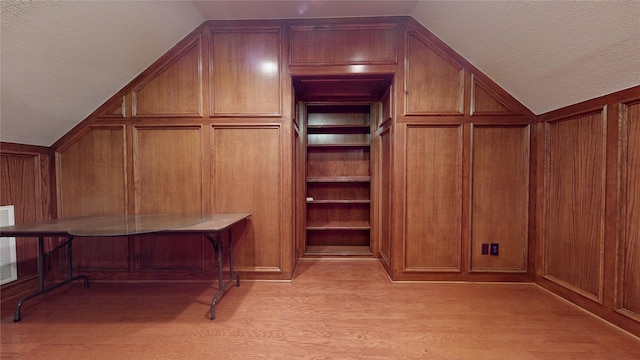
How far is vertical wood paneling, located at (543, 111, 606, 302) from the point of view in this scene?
178cm

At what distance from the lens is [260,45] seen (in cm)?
232

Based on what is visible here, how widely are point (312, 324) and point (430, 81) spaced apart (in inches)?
90.9

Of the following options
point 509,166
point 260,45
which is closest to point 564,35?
point 509,166

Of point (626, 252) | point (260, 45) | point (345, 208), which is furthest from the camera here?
point (345, 208)

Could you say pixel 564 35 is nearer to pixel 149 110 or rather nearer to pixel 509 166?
pixel 509 166

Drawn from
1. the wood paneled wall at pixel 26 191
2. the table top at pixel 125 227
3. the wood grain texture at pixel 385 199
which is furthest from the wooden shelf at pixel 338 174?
the wood paneled wall at pixel 26 191

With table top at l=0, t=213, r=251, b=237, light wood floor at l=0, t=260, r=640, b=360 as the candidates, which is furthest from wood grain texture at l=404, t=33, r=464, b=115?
table top at l=0, t=213, r=251, b=237

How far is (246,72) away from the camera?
2.34 metres

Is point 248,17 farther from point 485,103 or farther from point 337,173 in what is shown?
point 485,103

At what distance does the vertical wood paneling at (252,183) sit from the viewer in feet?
7.69

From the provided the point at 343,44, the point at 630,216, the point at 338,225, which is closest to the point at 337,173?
the point at 338,225

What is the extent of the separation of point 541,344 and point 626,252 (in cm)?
88

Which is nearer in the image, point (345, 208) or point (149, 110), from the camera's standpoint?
point (149, 110)

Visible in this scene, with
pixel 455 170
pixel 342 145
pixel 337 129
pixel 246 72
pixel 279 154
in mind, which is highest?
pixel 246 72
